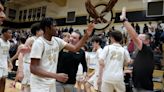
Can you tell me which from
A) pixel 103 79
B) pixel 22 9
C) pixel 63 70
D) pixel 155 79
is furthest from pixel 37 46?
pixel 22 9

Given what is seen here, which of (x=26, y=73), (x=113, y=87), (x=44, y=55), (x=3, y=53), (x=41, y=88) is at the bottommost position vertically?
(x=113, y=87)

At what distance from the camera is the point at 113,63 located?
16.3 feet

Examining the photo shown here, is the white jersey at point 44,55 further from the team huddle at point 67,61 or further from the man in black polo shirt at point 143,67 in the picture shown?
the man in black polo shirt at point 143,67

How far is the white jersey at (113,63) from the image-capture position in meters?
4.90

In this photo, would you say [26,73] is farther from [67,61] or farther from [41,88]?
[41,88]

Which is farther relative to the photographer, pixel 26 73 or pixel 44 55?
pixel 26 73

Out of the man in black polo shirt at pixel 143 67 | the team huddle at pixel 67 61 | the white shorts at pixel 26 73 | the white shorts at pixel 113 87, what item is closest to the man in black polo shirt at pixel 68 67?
the team huddle at pixel 67 61

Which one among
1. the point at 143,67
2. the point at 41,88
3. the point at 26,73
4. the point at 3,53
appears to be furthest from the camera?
the point at 3,53

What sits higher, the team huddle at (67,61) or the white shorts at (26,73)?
the team huddle at (67,61)

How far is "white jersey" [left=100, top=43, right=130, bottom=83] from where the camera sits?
16.1ft

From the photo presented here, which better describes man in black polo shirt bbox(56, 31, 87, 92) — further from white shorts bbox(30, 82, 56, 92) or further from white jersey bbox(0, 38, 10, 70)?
white jersey bbox(0, 38, 10, 70)

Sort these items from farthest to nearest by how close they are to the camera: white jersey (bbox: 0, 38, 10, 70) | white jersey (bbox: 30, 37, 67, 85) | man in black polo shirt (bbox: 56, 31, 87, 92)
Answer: white jersey (bbox: 0, 38, 10, 70), man in black polo shirt (bbox: 56, 31, 87, 92), white jersey (bbox: 30, 37, 67, 85)

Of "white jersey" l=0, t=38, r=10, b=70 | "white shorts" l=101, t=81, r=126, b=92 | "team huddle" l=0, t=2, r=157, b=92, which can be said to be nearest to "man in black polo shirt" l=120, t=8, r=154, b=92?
"team huddle" l=0, t=2, r=157, b=92

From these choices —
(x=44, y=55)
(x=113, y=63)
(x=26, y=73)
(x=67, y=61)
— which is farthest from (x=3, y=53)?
(x=44, y=55)
